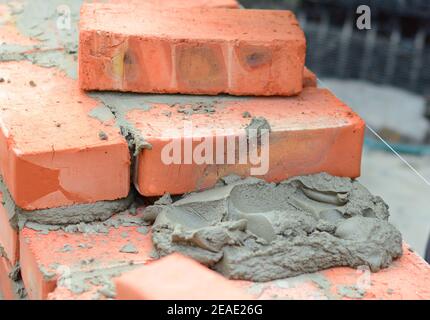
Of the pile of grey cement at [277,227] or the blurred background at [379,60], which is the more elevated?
the pile of grey cement at [277,227]

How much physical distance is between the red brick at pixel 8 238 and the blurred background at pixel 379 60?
4250mm

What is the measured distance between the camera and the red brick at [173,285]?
216cm

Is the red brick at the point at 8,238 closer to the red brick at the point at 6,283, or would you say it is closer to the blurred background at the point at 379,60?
the red brick at the point at 6,283

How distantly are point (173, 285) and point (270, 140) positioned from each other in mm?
896

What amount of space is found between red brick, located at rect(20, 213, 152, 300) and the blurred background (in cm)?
432

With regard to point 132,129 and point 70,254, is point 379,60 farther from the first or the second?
point 70,254

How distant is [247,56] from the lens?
123 inches

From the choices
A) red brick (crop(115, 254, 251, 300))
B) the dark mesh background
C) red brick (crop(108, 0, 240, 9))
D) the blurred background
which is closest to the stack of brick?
red brick (crop(115, 254, 251, 300))

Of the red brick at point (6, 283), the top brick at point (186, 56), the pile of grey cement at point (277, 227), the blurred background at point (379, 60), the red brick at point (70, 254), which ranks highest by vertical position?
the top brick at point (186, 56)

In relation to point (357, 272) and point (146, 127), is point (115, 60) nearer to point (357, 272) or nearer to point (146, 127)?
point (146, 127)

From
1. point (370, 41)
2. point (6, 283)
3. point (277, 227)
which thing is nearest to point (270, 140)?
point (277, 227)

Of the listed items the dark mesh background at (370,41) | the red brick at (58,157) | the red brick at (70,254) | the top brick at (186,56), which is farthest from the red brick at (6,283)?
the dark mesh background at (370,41)

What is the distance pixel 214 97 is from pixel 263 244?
2.54 ft

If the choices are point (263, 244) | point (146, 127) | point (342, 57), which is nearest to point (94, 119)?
point (146, 127)
